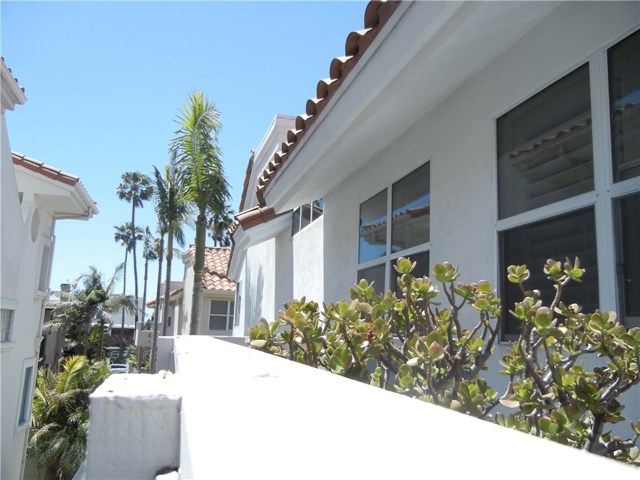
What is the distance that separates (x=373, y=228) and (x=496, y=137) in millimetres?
2456

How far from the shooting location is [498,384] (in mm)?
3520

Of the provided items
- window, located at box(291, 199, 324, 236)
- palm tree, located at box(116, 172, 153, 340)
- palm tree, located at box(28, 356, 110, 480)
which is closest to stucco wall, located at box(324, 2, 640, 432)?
window, located at box(291, 199, 324, 236)

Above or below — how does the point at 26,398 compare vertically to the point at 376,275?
below

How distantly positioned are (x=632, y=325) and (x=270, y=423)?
225 cm

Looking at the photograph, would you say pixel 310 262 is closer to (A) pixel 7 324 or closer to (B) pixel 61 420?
(A) pixel 7 324

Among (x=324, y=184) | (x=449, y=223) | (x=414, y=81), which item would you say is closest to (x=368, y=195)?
(x=324, y=184)

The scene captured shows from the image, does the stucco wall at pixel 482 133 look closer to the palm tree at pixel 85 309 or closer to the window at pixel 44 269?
the window at pixel 44 269

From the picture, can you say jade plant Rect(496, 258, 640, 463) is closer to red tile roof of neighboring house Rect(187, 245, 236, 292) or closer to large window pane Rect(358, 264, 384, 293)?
large window pane Rect(358, 264, 384, 293)

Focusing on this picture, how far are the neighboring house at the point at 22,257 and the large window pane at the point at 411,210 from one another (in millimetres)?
8488

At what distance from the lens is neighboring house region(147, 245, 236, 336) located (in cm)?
2927

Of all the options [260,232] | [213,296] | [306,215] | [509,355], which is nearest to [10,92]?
[260,232]

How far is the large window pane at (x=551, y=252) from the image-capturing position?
2840 millimetres

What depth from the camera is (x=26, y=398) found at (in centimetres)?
1473

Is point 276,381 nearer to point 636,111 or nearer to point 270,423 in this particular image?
point 270,423
